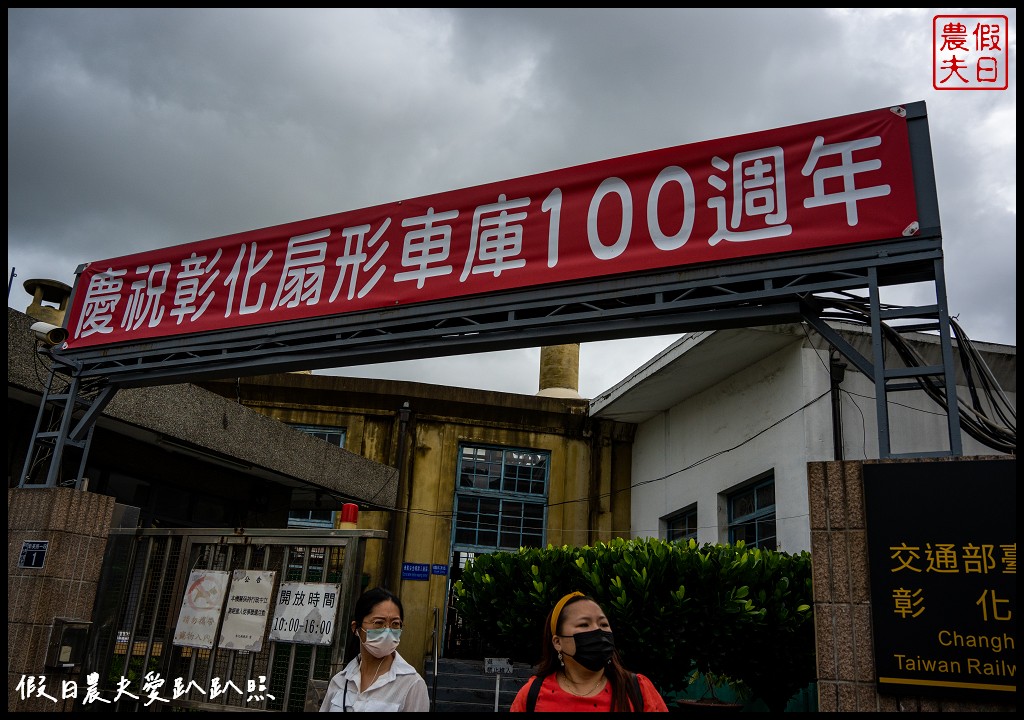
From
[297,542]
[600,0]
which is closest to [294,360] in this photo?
[297,542]

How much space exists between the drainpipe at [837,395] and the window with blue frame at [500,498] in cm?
800

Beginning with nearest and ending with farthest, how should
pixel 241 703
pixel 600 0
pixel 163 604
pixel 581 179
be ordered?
pixel 600 0
pixel 241 703
pixel 163 604
pixel 581 179

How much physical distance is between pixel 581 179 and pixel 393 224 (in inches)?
79.8

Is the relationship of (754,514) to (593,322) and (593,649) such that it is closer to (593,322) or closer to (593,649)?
(593,322)

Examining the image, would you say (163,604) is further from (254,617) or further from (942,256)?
(942,256)

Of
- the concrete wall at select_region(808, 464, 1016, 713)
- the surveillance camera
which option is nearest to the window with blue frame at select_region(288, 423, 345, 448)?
the surveillance camera

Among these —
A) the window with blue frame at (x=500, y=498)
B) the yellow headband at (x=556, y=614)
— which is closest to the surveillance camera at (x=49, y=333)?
the yellow headband at (x=556, y=614)

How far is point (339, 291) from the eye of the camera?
8.30m

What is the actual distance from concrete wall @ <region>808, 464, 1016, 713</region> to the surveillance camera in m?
8.26

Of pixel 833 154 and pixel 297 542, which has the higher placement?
pixel 833 154

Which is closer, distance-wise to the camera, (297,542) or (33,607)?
(297,542)

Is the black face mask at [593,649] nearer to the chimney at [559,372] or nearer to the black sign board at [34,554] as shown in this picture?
the black sign board at [34,554]

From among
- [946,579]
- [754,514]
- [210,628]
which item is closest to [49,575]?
[210,628]

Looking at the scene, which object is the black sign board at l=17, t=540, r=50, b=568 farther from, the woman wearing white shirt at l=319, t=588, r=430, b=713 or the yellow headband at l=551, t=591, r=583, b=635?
the yellow headband at l=551, t=591, r=583, b=635
